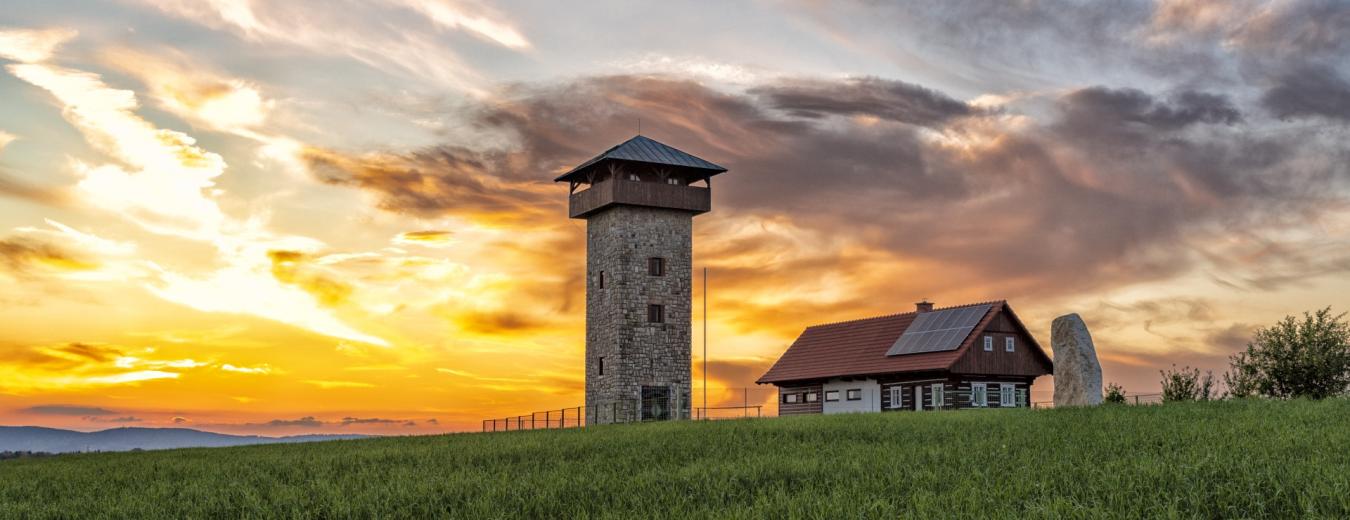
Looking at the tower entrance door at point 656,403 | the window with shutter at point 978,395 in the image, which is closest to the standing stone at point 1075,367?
the window with shutter at point 978,395

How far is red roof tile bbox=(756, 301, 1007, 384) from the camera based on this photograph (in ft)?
160

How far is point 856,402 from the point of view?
2044 inches

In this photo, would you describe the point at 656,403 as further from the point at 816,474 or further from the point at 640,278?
the point at 816,474

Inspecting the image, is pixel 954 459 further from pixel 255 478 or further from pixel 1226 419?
pixel 255 478

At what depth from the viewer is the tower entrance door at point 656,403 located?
4900cm

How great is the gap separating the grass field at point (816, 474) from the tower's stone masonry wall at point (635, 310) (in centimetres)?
2313

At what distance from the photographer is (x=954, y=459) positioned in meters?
16.4

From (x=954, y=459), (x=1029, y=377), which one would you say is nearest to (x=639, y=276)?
(x=1029, y=377)

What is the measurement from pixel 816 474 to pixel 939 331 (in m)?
36.0

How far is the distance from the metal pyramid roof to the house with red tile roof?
10.3 metres

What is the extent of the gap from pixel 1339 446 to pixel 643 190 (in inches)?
1441

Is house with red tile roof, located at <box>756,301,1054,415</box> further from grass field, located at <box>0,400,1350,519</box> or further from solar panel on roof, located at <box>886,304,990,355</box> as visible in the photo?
grass field, located at <box>0,400,1350,519</box>

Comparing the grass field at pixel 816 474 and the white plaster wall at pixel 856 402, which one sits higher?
the white plaster wall at pixel 856 402

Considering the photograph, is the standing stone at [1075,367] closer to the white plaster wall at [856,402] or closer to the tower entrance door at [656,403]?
the white plaster wall at [856,402]
